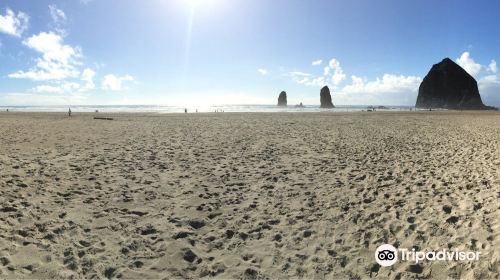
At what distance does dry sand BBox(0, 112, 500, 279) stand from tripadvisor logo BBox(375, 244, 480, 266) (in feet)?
0.57

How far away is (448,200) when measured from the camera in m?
8.77

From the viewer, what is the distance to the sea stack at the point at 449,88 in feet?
469

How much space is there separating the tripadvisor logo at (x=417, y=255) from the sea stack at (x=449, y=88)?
15606 cm

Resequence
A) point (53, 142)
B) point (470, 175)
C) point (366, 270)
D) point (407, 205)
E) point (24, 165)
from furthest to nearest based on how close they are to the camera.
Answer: point (53, 142) → point (24, 165) → point (470, 175) → point (407, 205) → point (366, 270)

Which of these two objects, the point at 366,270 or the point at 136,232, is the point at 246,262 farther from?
the point at 136,232

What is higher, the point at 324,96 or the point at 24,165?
the point at 324,96

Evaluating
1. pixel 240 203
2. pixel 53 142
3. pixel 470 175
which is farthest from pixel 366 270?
pixel 53 142

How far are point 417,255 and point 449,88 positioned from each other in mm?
170421

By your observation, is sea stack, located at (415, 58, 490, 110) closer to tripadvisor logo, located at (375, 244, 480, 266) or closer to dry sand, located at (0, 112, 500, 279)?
dry sand, located at (0, 112, 500, 279)

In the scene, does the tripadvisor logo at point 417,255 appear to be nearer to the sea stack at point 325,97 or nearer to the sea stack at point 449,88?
the sea stack at point 449,88

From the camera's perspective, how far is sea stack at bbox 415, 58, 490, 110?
142875 mm

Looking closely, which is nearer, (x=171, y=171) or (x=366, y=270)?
(x=366, y=270)

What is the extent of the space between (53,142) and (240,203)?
1381cm

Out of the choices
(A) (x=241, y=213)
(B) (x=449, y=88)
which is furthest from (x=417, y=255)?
(B) (x=449, y=88)
